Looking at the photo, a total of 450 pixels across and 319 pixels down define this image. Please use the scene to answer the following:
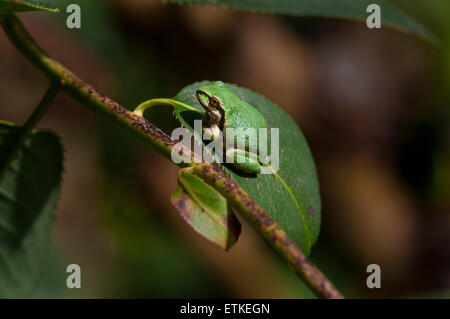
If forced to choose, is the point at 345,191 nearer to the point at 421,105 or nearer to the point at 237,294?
the point at 421,105

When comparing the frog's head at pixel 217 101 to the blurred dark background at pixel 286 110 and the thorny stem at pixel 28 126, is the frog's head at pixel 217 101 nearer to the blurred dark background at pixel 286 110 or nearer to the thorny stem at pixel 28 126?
the thorny stem at pixel 28 126

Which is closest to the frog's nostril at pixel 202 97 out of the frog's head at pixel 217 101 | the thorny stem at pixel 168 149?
the frog's head at pixel 217 101

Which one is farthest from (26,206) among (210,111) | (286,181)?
(286,181)

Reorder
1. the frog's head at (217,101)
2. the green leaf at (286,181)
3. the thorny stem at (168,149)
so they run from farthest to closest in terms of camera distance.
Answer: the frog's head at (217,101)
the green leaf at (286,181)
the thorny stem at (168,149)

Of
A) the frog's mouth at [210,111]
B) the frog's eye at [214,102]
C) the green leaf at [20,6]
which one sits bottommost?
the green leaf at [20,6]

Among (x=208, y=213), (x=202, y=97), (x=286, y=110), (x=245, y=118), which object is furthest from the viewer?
(x=286, y=110)

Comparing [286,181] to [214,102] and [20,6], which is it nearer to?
[214,102]

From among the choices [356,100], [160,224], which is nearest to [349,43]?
[356,100]
